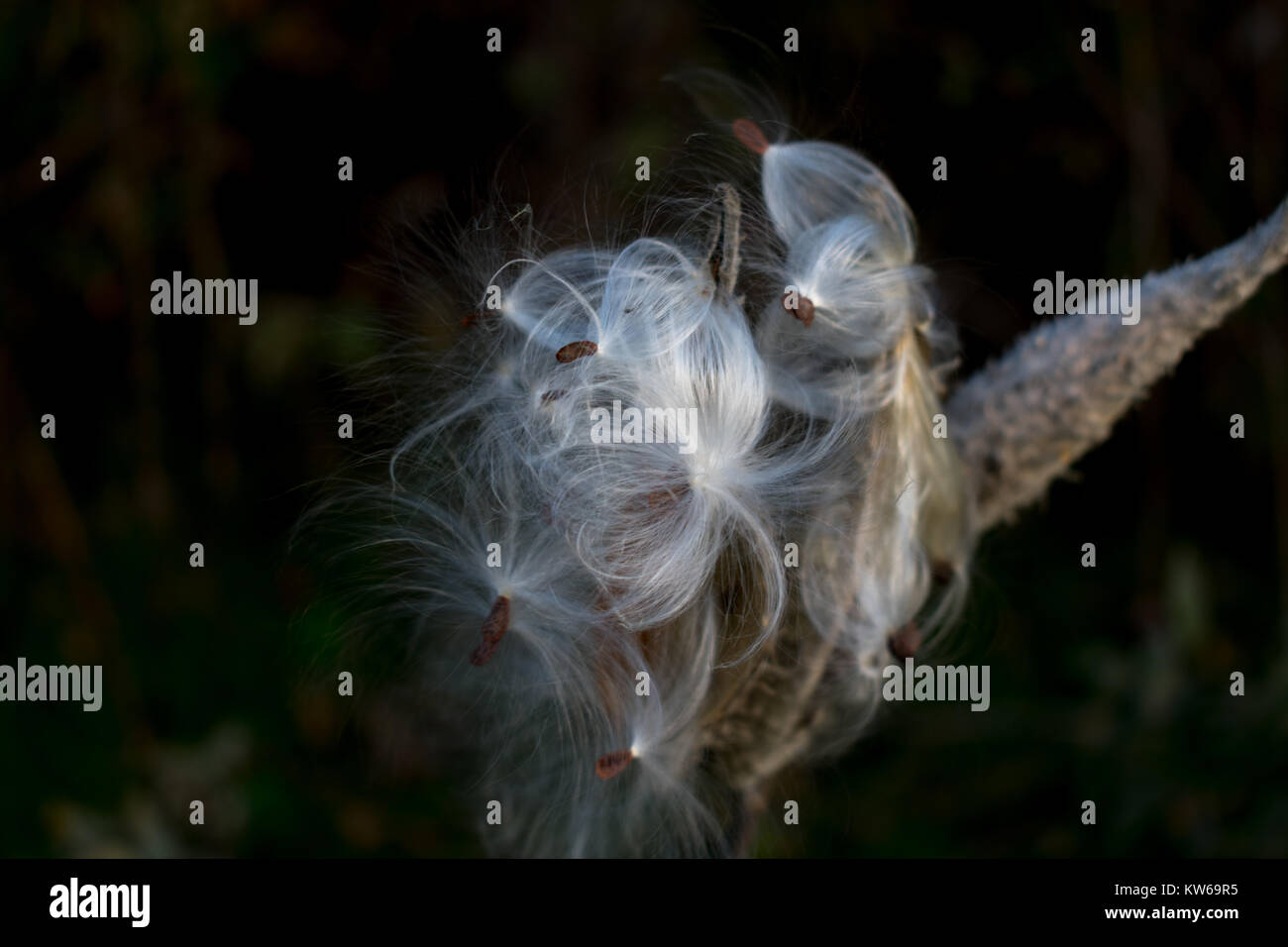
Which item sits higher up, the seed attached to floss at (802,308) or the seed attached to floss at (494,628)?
the seed attached to floss at (802,308)

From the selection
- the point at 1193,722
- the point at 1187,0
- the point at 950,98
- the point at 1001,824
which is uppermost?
the point at 1187,0

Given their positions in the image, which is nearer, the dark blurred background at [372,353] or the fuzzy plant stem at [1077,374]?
the fuzzy plant stem at [1077,374]

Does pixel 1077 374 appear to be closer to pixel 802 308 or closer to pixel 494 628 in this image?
pixel 802 308

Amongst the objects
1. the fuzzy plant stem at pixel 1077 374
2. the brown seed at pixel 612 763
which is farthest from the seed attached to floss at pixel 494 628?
the fuzzy plant stem at pixel 1077 374

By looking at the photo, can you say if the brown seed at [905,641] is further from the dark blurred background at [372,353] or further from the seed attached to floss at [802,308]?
the dark blurred background at [372,353]

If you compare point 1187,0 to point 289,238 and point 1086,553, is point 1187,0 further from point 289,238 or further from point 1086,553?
point 289,238

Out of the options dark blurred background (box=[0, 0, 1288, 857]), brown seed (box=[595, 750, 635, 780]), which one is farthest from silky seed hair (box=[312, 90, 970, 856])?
dark blurred background (box=[0, 0, 1288, 857])

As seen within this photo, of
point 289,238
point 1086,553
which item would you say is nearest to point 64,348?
point 289,238

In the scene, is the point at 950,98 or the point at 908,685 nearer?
the point at 908,685
